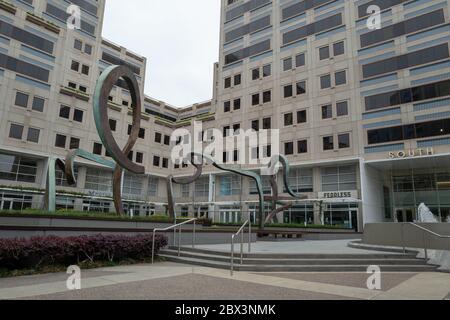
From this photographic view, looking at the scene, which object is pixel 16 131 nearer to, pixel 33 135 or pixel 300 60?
pixel 33 135

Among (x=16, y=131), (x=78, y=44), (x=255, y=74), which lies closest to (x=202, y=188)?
(x=255, y=74)

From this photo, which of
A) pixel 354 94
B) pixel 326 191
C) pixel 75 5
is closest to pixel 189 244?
pixel 326 191

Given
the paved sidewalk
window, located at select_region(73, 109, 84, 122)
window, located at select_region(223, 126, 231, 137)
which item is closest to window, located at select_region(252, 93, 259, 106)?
window, located at select_region(223, 126, 231, 137)

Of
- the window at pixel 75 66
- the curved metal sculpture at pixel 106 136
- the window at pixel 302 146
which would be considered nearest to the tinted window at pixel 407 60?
the window at pixel 302 146

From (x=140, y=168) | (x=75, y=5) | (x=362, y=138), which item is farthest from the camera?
(x=75, y=5)

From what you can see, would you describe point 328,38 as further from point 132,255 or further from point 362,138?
point 132,255

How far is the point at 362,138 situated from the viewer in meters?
36.7

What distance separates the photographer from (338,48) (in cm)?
4050

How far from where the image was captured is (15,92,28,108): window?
37125 millimetres

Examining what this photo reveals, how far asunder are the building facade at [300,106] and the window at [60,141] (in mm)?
126

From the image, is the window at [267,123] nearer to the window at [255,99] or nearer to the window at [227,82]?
the window at [255,99]

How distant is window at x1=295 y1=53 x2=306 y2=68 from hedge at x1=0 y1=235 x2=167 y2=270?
36.3 meters

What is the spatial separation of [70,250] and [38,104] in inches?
1360

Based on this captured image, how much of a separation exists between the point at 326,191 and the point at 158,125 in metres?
28.7
